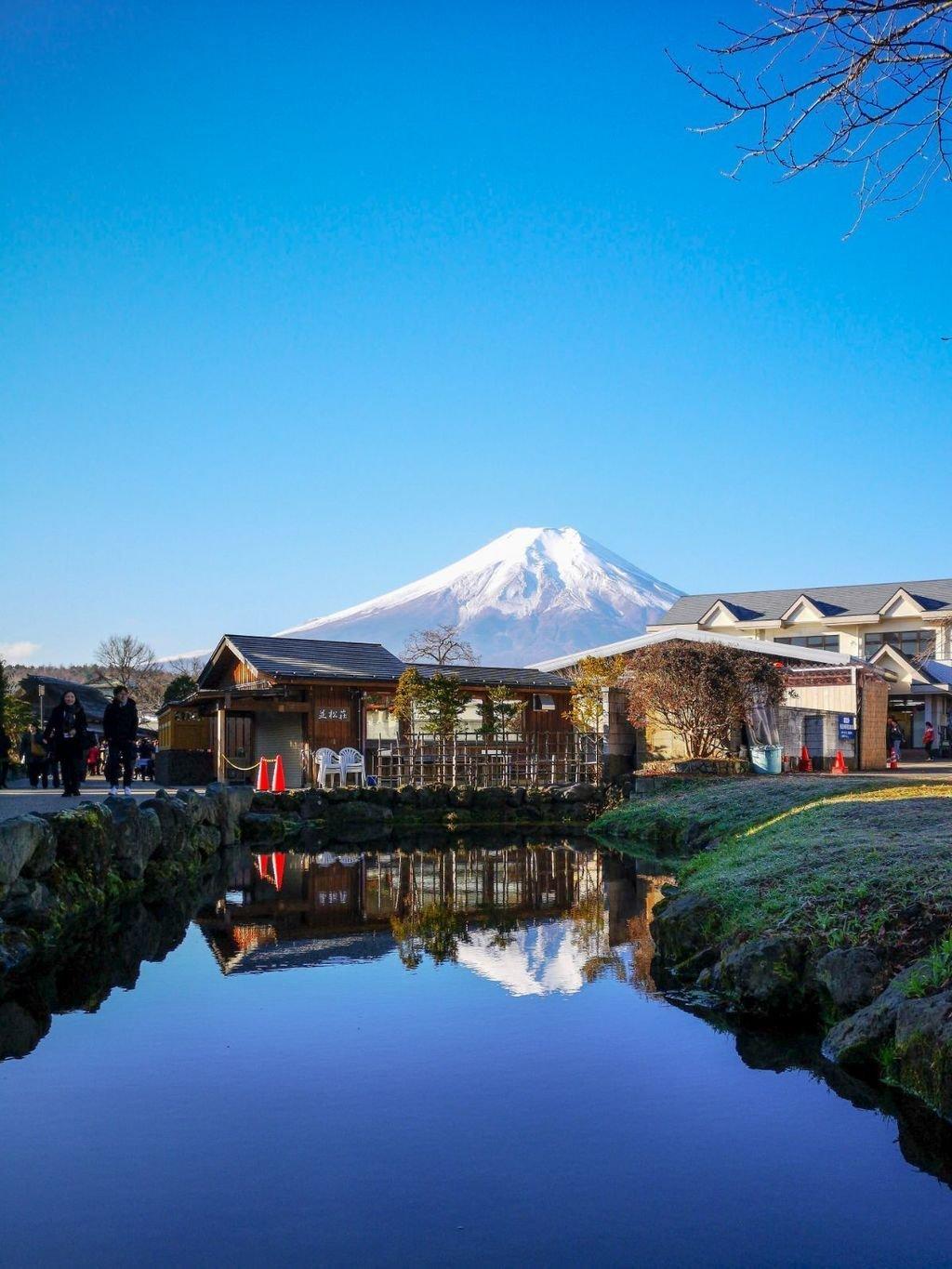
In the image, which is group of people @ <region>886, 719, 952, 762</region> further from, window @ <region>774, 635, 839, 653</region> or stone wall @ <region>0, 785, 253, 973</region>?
stone wall @ <region>0, 785, 253, 973</region>

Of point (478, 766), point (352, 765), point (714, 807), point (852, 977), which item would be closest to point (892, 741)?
point (478, 766)

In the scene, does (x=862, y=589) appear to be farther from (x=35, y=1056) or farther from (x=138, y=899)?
(x=35, y=1056)

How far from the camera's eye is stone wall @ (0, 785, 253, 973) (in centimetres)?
955

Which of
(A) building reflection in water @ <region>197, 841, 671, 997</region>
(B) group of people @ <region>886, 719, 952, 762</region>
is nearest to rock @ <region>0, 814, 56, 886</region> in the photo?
(A) building reflection in water @ <region>197, 841, 671, 997</region>

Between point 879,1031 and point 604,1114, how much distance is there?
5.10 ft

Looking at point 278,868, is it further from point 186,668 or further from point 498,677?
point 186,668

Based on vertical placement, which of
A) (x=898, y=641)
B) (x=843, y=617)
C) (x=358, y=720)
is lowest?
(x=358, y=720)

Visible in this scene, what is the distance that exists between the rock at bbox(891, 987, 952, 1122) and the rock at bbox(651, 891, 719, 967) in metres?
3.08

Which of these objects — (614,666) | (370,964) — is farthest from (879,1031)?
(614,666)

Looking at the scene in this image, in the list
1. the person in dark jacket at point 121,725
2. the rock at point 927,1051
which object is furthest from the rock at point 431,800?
the rock at point 927,1051

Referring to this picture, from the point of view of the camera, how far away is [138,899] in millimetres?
12992

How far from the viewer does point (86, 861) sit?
470 inches

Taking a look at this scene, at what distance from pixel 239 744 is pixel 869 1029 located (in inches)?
1007

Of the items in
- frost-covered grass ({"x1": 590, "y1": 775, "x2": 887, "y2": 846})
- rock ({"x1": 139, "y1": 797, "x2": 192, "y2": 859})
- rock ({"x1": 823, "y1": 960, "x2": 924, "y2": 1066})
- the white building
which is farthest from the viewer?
the white building
